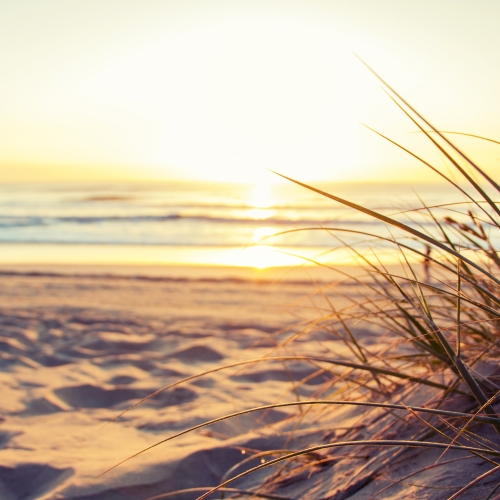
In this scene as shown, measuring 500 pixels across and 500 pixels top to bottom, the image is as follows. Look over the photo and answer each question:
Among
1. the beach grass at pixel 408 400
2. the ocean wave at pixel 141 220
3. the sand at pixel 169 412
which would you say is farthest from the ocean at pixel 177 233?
the beach grass at pixel 408 400

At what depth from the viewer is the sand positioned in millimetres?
1485

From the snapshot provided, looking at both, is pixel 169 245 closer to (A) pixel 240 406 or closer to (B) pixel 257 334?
(B) pixel 257 334

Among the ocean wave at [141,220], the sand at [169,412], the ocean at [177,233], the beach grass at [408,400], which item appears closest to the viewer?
the beach grass at [408,400]

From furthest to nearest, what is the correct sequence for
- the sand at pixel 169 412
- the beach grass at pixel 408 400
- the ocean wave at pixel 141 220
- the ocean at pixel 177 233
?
the ocean wave at pixel 141 220 < the ocean at pixel 177 233 < the sand at pixel 169 412 < the beach grass at pixel 408 400

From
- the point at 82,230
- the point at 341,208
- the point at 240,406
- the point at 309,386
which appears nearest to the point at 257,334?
the point at 309,386

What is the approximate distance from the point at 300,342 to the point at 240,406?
4.66ft

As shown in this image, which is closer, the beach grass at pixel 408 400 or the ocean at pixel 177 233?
the beach grass at pixel 408 400

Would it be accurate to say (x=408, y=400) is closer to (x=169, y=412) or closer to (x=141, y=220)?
(x=169, y=412)

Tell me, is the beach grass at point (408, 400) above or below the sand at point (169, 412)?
above

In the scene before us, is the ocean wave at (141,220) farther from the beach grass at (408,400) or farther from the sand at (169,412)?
the beach grass at (408,400)

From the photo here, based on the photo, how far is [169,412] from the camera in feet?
8.41

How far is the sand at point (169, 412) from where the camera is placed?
58.5 inches

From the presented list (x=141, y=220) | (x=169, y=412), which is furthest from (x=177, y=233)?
(x=169, y=412)

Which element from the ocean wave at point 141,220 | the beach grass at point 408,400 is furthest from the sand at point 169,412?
the ocean wave at point 141,220
